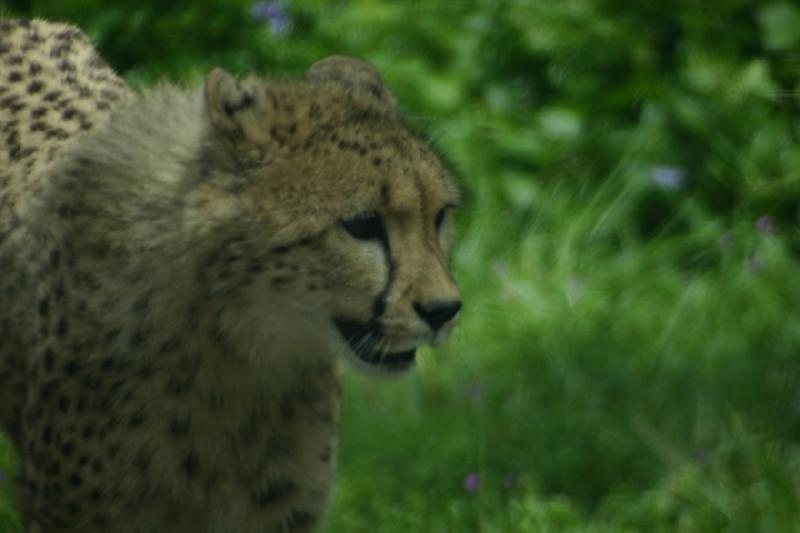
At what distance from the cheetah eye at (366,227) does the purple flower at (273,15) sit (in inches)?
108

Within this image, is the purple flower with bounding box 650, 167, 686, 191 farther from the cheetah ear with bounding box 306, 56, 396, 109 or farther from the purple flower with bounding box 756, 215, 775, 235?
the cheetah ear with bounding box 306, 56, 396, 109

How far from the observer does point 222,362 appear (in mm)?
2979

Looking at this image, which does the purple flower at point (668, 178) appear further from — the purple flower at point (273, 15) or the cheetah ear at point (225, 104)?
the cheetah ear at point (225, 104)

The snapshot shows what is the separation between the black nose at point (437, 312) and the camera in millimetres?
2754

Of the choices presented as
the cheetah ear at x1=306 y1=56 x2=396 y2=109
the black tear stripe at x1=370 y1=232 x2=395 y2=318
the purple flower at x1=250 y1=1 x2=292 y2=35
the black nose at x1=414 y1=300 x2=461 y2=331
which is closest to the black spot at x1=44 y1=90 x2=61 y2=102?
the cheetah ear at x1=306 y1=56 x2=396 y2=109

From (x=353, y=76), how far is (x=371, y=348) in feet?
2.03

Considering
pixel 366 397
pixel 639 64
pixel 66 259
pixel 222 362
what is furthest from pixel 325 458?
pixel 639 64

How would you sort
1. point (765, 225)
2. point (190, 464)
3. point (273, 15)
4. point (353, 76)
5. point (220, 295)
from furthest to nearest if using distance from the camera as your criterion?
point (273, 15), point (765, 225), point (353, 76), point (190, 464), point (220, 295)

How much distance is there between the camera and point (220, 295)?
290 centimetres

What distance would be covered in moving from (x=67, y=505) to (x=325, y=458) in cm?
51

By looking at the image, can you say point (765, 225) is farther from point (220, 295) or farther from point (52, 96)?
point (220, 295)

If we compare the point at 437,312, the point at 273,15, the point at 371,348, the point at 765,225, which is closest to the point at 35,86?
the point at 371,348

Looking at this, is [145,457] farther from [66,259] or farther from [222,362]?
[66,259]

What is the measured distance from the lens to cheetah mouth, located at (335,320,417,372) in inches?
112
